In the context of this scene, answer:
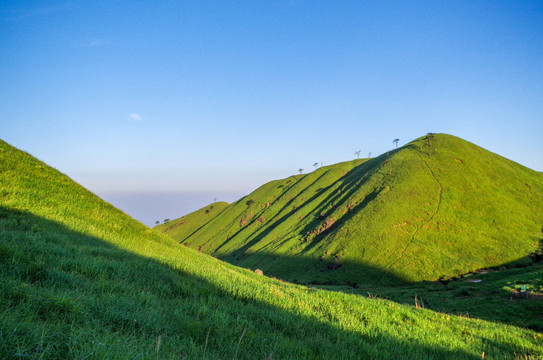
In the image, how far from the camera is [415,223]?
3314 inches

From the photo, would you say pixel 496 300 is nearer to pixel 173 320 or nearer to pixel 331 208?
pixel 173 320

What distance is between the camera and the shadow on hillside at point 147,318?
4.18 metres

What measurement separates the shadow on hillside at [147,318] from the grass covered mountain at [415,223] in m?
65.9

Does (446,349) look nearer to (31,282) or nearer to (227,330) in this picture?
(227,330)

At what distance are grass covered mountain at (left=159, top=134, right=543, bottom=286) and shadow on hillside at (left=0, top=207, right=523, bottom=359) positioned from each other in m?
65.9

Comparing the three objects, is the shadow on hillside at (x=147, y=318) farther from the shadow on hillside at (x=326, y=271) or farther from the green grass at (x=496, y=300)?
the shadow on hillside at (x=326, y=271)

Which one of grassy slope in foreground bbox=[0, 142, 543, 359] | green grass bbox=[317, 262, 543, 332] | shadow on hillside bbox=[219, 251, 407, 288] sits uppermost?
grassy slope in foreground bbox=[0, 142, 543, 359]

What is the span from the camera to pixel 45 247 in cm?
901

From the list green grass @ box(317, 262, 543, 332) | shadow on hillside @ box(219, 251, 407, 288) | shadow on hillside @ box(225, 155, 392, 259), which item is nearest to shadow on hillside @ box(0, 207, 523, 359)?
green grass @ box(317, 262, 543, 332)

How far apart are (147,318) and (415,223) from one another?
90.1m

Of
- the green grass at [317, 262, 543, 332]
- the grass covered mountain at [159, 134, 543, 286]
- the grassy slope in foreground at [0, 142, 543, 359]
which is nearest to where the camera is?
the grassy slope in foreground at [0, 142, 543, 359]

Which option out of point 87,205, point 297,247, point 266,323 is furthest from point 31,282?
point 297,247

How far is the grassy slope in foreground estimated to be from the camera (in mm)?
4180

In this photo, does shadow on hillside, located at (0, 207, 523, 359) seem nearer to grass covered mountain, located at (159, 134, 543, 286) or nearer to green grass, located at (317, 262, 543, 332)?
green grass, located at (317, 262, 543, 332)
